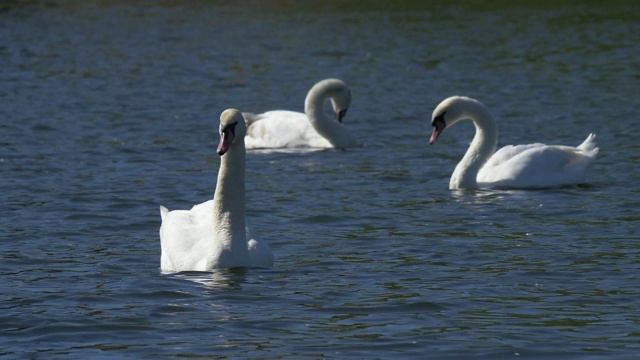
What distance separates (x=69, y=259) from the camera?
1130 cm

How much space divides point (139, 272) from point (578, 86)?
582 inches

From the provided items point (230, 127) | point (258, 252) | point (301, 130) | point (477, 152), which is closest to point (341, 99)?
point (301, 130)

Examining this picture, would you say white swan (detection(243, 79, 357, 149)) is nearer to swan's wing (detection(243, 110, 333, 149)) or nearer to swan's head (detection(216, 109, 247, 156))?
swan's wing (detection(243, 110, 333, 149))

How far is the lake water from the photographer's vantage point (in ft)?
29.0

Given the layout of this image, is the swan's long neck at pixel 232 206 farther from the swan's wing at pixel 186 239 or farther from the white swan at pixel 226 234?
the swan's wing at pixel 186 239

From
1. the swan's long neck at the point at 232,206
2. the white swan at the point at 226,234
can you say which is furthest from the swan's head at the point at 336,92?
the swan's long neck at the point at 232,206

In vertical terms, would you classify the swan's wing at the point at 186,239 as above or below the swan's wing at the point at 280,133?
below

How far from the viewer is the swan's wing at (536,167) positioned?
15031 millimetres

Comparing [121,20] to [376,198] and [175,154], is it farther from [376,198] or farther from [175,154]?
[376,198]

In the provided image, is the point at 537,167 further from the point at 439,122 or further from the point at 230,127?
the point at 230,127

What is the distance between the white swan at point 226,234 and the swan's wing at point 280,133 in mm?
8200

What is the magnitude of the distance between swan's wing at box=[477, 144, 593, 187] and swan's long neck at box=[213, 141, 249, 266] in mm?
5005

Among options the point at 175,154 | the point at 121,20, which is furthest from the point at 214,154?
the point at 121,20

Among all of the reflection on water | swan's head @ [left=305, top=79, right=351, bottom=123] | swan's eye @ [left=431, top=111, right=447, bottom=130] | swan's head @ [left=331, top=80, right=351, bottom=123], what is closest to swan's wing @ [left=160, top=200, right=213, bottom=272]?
the reflection on water
